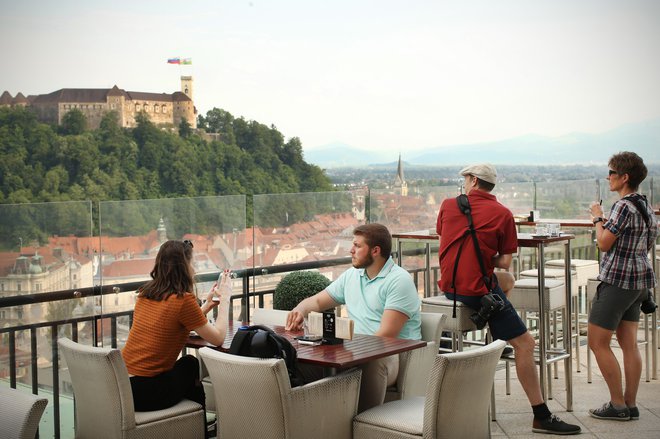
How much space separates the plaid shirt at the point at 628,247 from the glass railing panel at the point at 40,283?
2.61 m

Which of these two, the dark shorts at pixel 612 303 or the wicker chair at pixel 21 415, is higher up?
the dark shorts at pixel 612 303

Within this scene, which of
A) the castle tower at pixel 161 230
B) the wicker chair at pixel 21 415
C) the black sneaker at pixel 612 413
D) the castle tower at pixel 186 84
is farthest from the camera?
the castle tower at pixel 186 84

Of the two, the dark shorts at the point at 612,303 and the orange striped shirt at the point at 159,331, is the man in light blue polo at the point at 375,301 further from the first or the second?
the dark shorts at the point at 612,303

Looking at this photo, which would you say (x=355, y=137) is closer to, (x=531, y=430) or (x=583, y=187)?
(x=583, y=187)

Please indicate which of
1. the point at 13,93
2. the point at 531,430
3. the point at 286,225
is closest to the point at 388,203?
the point at 286,225

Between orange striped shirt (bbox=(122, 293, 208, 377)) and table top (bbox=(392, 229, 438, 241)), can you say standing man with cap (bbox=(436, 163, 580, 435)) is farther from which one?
orange striped shirt (bbox=(122, 293, 208, 377))

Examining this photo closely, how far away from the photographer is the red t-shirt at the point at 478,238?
390cm

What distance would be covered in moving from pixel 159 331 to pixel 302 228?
2.73 m

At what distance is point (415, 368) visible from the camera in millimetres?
3459

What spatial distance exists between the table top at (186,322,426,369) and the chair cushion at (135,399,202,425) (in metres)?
0.24

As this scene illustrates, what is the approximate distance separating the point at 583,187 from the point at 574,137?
3301cm

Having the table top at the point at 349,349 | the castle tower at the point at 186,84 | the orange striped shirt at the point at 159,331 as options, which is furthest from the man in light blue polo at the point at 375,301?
the castle tower at the point at 186,84

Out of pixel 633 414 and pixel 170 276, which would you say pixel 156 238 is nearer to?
pixel 170 276

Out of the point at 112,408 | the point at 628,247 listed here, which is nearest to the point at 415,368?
the point at 112,408
